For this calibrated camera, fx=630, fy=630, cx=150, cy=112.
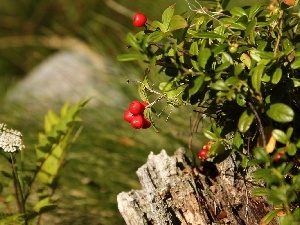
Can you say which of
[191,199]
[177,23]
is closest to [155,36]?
[177,23]

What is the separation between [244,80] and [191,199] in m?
0.41

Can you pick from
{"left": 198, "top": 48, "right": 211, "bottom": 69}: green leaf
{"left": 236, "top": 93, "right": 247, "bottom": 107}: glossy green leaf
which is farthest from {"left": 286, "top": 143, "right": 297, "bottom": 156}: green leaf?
{"left": 198, "top": 48, "right": 211, "bottom": 69}: green leaf

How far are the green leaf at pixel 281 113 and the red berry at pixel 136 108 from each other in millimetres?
313

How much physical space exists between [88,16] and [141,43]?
3014mm

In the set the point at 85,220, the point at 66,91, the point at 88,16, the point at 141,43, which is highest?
the point at 88,16

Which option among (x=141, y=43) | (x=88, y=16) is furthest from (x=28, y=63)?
(x=141, y=43)

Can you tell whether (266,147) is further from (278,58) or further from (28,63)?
(28,63)

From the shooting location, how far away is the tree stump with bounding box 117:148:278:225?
5.01 feet

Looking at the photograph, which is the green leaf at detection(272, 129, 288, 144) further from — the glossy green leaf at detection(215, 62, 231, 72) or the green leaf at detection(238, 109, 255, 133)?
the glossy green leaf at detection(215, 62, 231, 72)

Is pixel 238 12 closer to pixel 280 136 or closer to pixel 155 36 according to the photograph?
pixel 155 36

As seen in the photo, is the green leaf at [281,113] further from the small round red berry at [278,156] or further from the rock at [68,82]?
the rock at [68,82]

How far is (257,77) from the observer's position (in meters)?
1.24

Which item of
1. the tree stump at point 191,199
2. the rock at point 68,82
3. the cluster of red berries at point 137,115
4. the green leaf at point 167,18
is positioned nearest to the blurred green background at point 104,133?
the rock at point 68,82

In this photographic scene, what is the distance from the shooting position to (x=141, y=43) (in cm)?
123
